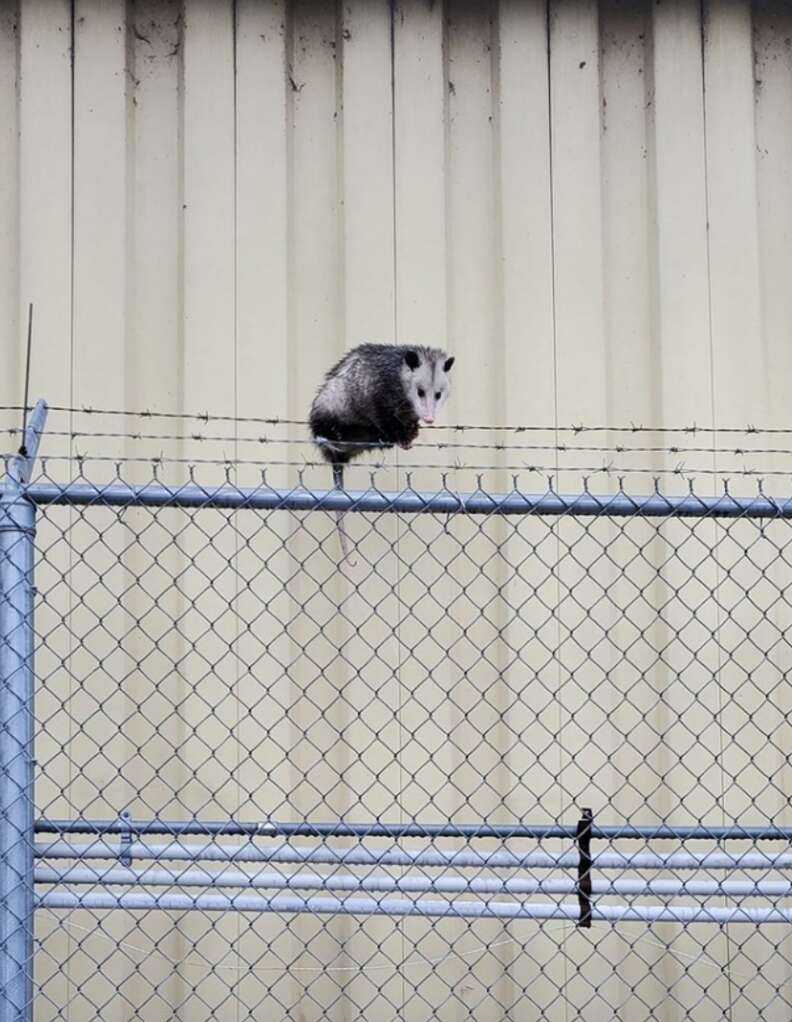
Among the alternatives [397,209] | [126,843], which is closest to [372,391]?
[397,209]

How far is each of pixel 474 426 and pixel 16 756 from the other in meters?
2.10

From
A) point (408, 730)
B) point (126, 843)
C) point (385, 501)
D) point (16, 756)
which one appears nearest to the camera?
point (16, 756)

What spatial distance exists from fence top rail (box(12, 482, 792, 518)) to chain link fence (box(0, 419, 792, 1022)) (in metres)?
1.01

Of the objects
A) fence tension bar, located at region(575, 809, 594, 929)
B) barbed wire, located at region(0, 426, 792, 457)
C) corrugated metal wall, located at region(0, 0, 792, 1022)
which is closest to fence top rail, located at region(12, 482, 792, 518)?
fence tension bar, located at region(575, 809, 594, 929)

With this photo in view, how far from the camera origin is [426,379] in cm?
421

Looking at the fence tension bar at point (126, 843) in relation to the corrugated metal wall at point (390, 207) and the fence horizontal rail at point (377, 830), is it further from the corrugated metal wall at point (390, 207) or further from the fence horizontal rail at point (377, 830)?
the corrugated metal wall at point (390, 207)

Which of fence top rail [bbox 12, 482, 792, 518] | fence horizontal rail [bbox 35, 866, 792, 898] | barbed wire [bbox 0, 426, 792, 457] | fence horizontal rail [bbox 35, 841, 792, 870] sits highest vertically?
barbed wire [bbox 0, 426, 792, 457]

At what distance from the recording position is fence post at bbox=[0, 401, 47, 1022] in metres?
2.70

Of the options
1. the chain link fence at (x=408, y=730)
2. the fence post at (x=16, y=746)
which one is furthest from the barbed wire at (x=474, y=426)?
the fence post at (x=16, y=746)

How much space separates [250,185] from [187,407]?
769 mm

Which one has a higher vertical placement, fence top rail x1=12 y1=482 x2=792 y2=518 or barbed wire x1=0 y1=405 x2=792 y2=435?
barbed wire x1=0 y1=405 x2=792 y2=435

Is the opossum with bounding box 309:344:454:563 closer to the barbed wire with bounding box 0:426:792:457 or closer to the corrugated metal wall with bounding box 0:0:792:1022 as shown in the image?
the barbed wire with bounding box 0:426:792:457

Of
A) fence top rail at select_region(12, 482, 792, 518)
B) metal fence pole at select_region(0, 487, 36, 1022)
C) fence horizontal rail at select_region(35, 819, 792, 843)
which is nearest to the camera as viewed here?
metal fence pole at select_region(0, 487, 36, 1022)

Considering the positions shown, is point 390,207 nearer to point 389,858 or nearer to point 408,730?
point 408,730
